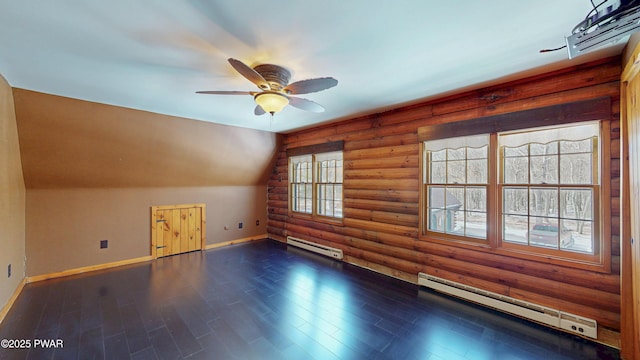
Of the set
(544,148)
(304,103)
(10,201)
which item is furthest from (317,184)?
(10,201)

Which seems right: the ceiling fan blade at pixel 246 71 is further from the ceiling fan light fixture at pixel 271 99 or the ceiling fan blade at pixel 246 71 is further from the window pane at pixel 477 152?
the window pane at pixel 477 152

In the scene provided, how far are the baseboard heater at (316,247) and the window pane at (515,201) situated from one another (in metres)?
2.62

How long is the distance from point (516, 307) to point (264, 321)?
106 inches

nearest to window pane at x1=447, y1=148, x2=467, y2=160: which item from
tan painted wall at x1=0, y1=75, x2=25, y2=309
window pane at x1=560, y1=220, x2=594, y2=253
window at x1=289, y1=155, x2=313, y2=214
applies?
window pane at x1=560, y1=220, x2=594, y2=253

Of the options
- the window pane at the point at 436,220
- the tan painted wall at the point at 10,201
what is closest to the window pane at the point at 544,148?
the window pane at the point at 436,220

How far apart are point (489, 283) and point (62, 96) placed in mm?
5722

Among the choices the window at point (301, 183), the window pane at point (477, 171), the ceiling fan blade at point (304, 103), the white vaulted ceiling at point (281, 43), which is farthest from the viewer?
the window at point (301, 183)

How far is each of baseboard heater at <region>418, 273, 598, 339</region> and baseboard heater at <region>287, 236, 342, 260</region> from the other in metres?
1.55

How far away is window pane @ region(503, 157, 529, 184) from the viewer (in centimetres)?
278

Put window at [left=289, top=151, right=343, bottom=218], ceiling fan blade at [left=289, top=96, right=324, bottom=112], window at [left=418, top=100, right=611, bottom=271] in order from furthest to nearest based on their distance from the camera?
window at [left=289, top=151, right=343, bottom=218] < ceiling fan blade at [left=289, top=96, right=324, bottom=112] < window at [left=418, top=100, right=611, bottom=271]

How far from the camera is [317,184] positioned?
5.25m

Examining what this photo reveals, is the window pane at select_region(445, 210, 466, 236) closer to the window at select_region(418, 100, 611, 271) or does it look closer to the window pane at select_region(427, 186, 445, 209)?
the window at select_region(418, 100, 611, 271)

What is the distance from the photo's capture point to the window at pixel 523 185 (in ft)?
7.85

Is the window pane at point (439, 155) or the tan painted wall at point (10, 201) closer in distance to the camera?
the tan painted wall at point (10, 201)
